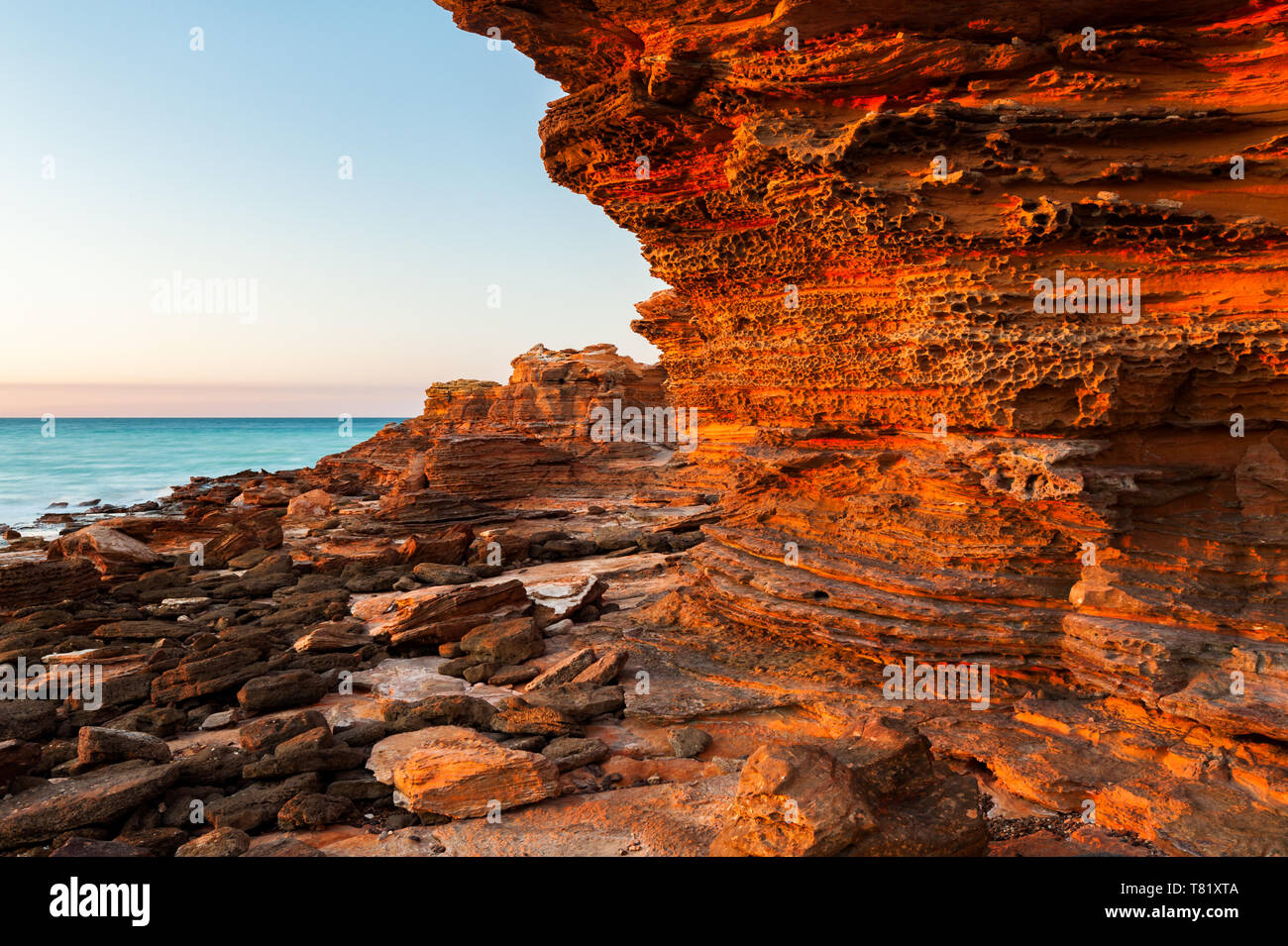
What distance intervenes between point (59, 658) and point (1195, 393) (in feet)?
47.0

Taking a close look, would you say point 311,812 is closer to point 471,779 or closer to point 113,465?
point 471,779

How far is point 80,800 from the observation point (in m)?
6.14

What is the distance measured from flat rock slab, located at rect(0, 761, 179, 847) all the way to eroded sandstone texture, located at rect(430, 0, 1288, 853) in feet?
21.0

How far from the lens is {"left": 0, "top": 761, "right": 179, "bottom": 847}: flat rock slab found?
5938 millimetres

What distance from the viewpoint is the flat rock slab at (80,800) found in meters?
5.94

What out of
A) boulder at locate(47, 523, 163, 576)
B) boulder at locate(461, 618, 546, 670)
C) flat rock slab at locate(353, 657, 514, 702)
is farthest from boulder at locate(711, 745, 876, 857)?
boulder at locate(47, 523, 163, 576)

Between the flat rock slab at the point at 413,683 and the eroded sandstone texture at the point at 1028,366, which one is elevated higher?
the eroded sandstone texture at the point at 1028,366

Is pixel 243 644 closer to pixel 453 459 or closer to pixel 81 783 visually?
pixel 81 783

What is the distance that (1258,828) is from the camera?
5547mm

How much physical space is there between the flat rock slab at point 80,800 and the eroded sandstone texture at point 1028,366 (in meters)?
6.41

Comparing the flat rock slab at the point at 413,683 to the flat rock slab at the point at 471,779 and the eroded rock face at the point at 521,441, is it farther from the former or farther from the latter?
the eroded rock face at the point at 521,441

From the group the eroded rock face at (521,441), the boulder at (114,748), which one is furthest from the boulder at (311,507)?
the boulder at (114,748)

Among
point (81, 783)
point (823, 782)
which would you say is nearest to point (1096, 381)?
point (823, 782)

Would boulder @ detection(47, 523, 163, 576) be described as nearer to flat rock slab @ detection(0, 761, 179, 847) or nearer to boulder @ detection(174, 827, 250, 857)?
flat rock slab @ detection(0, 761, 179, 847)
